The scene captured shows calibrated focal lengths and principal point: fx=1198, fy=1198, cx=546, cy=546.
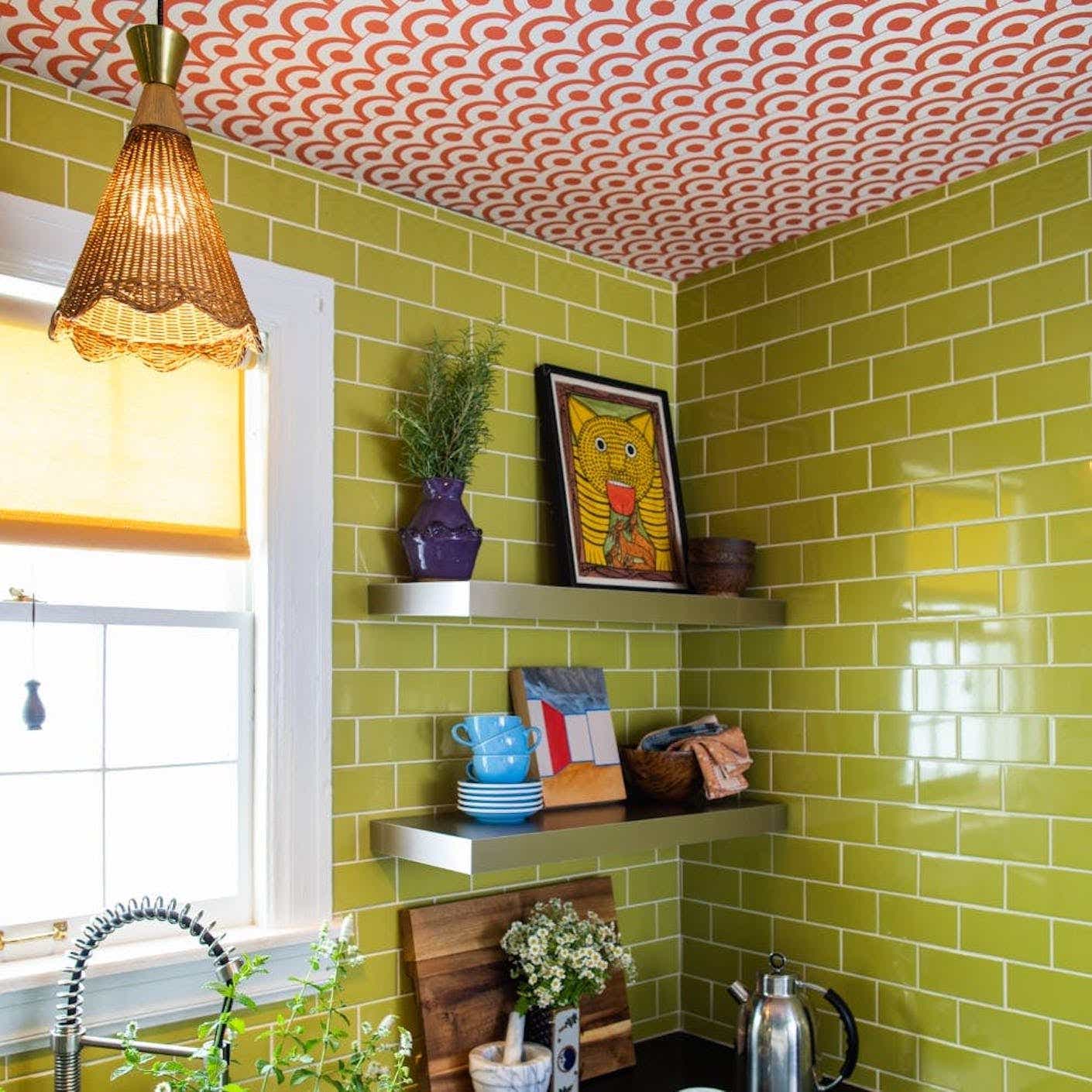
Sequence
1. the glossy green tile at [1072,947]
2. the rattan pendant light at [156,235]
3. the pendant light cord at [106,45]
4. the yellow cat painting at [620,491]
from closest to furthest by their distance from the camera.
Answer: the rattan pendant light at [156,235] → the pendant light cord at [106,45] → the glossy green tile at [1072,947] → the yellow cat painting at [620,491]

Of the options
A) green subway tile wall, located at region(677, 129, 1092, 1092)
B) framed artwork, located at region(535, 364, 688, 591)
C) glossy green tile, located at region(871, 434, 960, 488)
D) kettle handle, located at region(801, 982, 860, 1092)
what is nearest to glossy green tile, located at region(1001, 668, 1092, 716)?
green subway tile wall, located at region(677, 129, 1092, 1092)

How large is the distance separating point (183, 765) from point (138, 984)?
38cm

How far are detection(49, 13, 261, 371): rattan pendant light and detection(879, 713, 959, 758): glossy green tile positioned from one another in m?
1.63

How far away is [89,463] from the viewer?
6.73 feet

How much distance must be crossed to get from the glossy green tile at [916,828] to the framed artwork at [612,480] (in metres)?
0.71

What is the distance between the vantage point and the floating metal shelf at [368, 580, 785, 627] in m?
2.24

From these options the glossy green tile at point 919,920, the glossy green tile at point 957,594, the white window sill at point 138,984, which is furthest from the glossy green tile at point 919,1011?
the white window sill at point 138,984

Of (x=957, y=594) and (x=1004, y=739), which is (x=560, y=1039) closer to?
(x=1004, y=739)

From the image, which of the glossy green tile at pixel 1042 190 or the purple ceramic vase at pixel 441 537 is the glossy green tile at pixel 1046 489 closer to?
the glossy green tile at pixel 1042 190

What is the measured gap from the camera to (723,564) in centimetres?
267

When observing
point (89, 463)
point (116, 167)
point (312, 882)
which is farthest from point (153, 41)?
point (312, 882)

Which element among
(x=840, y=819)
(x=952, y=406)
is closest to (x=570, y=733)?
(x=840, y=819)

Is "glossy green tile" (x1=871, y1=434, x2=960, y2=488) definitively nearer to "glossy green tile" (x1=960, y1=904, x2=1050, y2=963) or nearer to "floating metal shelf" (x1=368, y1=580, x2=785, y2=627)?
"floating metal shelf" (x1=368, y1=580, x2=785, y2=627)

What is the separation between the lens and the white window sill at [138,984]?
1.86 m
